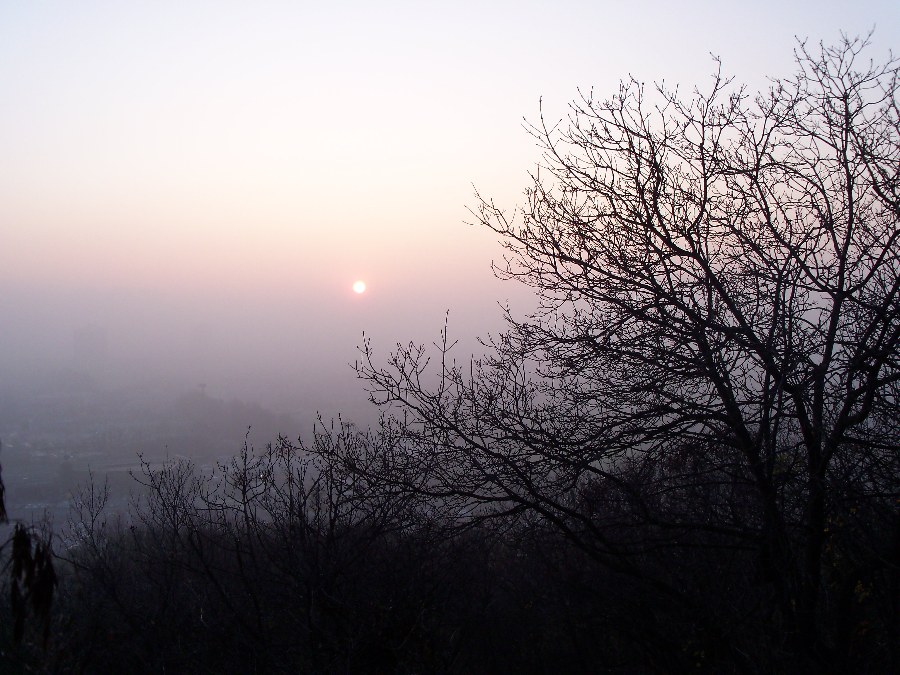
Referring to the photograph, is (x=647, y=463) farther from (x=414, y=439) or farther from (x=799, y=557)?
(x=414, y=439)

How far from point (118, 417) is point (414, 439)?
1738 inches

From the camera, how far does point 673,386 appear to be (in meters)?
6.02

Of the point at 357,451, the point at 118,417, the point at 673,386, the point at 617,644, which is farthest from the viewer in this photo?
the point at 118,417

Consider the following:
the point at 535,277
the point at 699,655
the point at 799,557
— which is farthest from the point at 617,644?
the point at 535,277

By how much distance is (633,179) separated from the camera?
Result: 19.9ft

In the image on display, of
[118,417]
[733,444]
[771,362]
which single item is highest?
[118,417]

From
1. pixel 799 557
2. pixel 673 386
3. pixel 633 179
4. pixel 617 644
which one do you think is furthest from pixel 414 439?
pixel 617 644

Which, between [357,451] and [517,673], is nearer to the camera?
[357,451]

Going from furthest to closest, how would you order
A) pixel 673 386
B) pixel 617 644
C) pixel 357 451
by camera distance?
1. pixel 617 644
2. pixel 357 451
3. pixel 673 386

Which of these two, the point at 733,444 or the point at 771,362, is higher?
the point at 771,362

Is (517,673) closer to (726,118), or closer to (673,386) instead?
(673,386)

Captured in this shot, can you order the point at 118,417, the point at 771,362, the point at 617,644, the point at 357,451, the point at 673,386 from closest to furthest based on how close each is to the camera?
the point at 771,362 < the point at 673,386 < the point at 357,451 < the point at 617,644 < the point at 118,417

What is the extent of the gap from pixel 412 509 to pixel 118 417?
4416 centimetres

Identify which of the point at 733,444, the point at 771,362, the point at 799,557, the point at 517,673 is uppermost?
the point at 771,362
